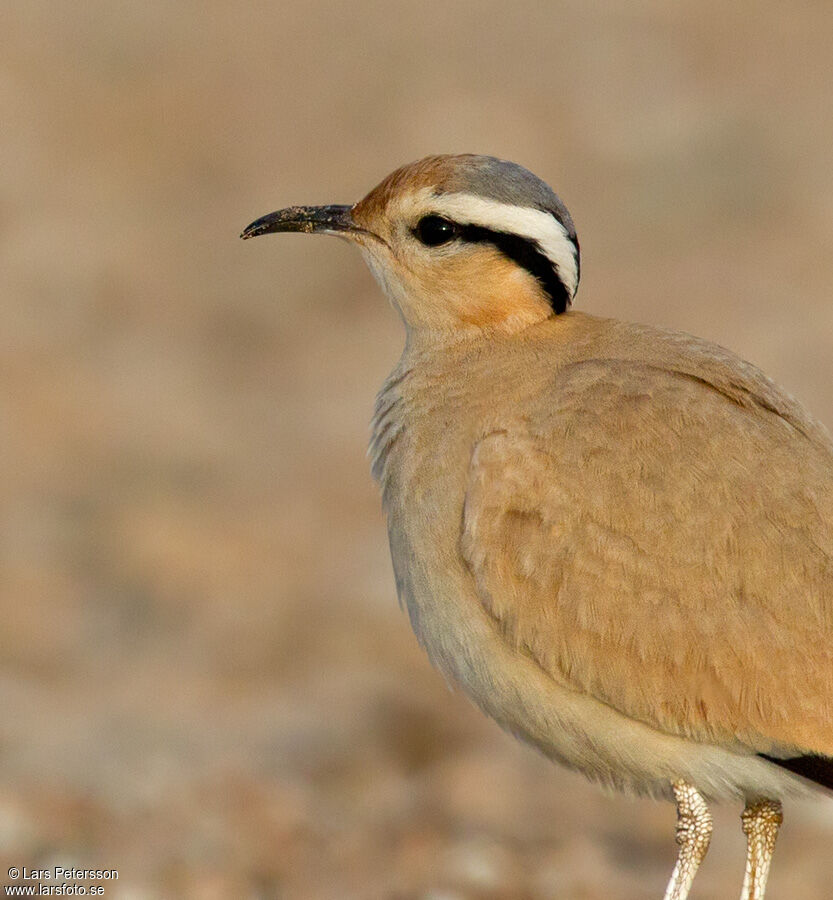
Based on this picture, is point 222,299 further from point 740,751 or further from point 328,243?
point 740,751

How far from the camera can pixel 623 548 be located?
191 inches

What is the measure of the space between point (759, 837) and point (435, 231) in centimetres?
245

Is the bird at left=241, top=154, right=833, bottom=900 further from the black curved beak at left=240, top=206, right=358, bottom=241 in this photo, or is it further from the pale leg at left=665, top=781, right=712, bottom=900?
the black curved beak at left=240, top=206, right=358, bottom=241

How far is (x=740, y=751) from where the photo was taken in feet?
15.9

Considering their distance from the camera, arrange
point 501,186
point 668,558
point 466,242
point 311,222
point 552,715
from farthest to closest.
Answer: point 311,222 → point 466,242 → point 501,186 → point 552,715 → point 668,558

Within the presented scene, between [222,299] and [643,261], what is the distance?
4.19 metres

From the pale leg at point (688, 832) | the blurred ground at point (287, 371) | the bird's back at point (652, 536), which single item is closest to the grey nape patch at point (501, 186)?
the bird's back at point (652, 536)

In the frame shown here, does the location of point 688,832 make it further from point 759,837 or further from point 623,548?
point 623,548

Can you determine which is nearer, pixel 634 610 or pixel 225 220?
pixel 634 610

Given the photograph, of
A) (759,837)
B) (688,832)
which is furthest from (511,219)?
(759,837)

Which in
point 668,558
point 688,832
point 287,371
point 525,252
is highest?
point 287,371

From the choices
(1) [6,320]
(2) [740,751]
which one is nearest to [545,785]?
(2) [740,751]

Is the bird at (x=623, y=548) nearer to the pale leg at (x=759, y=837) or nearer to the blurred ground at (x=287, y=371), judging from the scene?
the pale leg at (x=759, y=837)

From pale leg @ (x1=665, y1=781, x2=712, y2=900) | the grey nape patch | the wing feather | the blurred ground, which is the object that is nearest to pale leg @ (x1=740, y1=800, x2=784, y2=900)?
pale leg @ (x1=665, y1=781, x2=712, y2=900)
